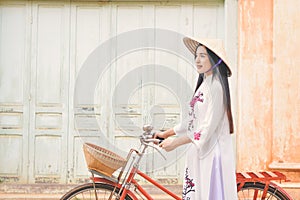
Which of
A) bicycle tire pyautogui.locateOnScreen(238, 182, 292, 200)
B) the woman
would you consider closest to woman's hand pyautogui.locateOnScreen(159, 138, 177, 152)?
the woman

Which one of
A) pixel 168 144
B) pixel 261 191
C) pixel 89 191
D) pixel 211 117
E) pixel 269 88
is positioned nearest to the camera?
pixel 211 117

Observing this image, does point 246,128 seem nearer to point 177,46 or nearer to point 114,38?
point 177,46

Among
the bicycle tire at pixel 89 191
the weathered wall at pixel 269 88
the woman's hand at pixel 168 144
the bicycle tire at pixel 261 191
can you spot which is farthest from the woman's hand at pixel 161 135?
the weathered wall at pixel 269 88

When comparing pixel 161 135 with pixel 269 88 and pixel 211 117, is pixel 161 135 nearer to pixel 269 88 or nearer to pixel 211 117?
pixel 211 117

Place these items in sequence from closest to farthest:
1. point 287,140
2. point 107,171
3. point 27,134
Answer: point 107,171
point 287,140
point 27,134

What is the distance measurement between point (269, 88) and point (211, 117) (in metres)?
2.69

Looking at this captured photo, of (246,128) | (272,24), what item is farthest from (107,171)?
(272,24)

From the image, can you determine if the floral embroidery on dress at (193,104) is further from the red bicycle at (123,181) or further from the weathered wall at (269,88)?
the weathered wall at (269,88)

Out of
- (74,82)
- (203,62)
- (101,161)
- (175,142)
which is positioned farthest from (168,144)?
(74,82)

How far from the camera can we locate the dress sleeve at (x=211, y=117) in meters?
4.11

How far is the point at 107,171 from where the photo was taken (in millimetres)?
4258

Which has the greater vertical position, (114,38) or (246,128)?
(114,38)

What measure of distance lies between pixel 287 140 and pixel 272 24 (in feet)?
4.39

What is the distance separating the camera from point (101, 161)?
4.16 metres
